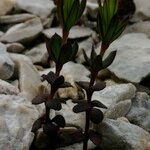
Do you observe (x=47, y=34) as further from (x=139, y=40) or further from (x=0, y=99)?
(x=0, y=99)

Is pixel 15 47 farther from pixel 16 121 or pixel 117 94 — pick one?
pixel 16 121

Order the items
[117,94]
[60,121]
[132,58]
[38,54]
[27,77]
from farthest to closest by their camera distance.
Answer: [38,54] → [132,58] → [27,77] → [117,94] → [60,121]

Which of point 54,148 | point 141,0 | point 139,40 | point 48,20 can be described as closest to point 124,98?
point 54,148

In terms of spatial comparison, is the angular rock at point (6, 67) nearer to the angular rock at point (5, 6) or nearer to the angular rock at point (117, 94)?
the angular rock at point (117, 94)

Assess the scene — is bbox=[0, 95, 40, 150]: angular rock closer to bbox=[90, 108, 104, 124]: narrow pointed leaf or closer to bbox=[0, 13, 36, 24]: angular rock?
bbox=[90, 108, 104, 124]: narrow pointed leaf

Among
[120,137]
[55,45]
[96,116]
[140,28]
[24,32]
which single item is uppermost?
[55,45]

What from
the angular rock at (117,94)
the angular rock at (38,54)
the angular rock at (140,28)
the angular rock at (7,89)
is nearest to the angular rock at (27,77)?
the angular rock at (7,89)

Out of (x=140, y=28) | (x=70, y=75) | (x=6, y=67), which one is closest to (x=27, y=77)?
(x=6, y=67)
